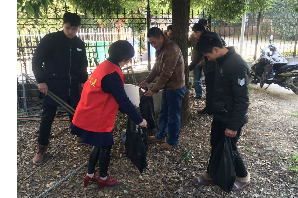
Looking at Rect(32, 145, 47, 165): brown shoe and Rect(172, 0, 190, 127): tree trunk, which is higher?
Rect(172, 0, 190, 127): tree trunk

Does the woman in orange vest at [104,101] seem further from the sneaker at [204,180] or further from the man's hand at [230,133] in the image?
the sneaker at [204,180]

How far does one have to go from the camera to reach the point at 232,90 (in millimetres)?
2574

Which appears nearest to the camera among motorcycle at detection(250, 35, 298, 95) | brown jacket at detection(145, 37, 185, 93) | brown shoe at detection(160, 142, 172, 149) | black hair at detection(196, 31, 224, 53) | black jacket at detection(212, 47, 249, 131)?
black jacket at detection(212, 47, 249, 131)

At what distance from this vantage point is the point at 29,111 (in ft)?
18.6

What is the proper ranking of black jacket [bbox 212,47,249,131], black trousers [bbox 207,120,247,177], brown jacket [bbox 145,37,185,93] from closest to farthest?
black jacket [bbox 212,47,249,131] < black trousers [bbox 207,120,247,177] < brown jacket [bbox 145,37,185,93]

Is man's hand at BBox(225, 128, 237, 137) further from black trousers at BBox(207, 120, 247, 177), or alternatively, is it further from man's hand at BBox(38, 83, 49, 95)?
man's hand at BBox(38, 83, 49, 95)

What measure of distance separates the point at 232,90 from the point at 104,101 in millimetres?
1283

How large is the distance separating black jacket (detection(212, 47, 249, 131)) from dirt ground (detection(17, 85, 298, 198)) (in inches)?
38.5

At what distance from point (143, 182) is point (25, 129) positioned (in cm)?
278

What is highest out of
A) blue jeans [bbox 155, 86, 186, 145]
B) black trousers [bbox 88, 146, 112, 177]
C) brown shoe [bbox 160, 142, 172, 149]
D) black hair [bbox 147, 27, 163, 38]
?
black hair [bbox 147, 27, 163, 38]

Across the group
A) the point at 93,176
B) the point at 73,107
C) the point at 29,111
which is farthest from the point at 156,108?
the point at 29,111

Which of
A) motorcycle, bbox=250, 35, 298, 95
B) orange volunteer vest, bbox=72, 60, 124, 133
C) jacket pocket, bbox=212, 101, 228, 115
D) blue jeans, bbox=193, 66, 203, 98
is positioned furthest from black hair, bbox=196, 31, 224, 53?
motorcycle, bbox=250, 35, 298, 95

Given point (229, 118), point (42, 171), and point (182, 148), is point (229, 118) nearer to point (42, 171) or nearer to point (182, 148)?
point (182, 148)

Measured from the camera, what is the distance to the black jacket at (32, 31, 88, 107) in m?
3.43
